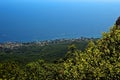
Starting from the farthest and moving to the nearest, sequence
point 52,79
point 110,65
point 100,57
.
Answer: point 52,79
point 100,57
point 110,65

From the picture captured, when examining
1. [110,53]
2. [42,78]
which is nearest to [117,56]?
[110,53]

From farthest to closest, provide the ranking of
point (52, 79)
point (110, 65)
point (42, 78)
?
point (42, 78)
point (52, 79)
point (110, 65)

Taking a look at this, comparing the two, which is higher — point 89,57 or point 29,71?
point 29,71

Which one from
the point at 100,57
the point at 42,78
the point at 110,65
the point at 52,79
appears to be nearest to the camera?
the point at 110,65

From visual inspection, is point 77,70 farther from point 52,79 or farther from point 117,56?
point 52,79

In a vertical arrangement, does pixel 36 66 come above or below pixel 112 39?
above

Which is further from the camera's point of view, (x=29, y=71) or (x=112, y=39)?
(x=29, y=71)

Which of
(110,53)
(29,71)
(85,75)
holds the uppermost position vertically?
(29,71)

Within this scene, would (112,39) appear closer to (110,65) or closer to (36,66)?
(110,65)

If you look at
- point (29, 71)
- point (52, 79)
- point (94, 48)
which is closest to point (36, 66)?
point (29, 71)
